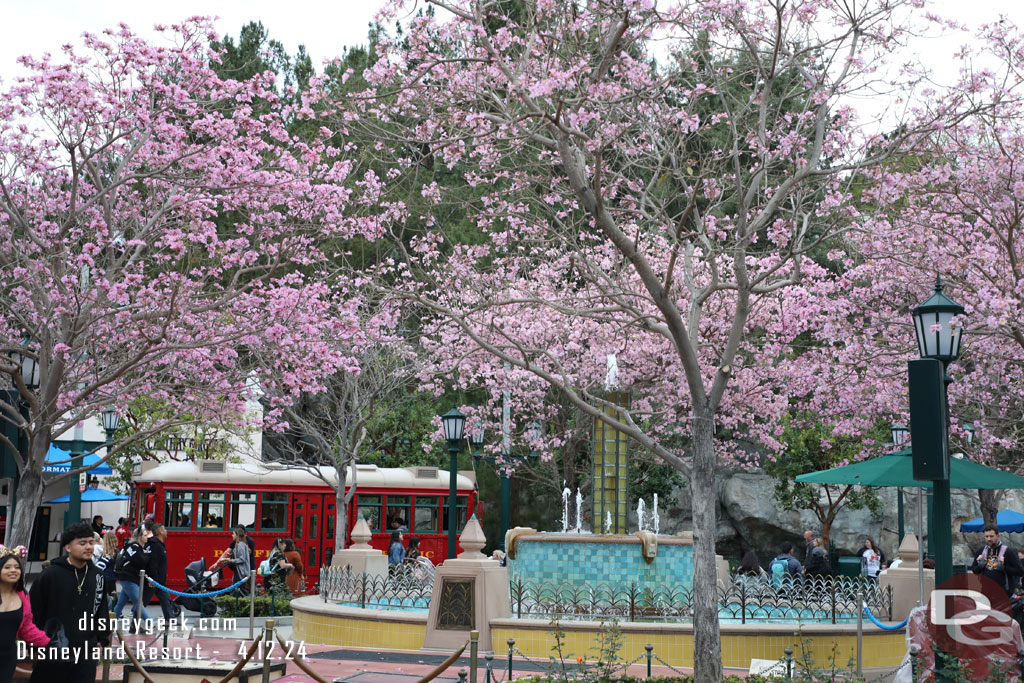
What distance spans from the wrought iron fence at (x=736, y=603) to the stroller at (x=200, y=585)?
24.2 ft

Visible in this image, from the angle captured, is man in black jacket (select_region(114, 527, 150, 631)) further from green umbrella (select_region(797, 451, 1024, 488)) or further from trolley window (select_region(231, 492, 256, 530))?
trolley window (select_region(231, 492, 256, 530))

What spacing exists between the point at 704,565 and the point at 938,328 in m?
3.59

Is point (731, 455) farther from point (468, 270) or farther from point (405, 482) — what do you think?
point (468, 270)

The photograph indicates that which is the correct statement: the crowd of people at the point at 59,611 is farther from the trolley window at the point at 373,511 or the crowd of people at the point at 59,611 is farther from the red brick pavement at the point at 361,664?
the trolley window at the point at 373,511

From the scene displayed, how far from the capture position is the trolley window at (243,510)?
85.8 feet

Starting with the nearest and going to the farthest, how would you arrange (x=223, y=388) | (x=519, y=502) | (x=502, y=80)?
(x=502, y=80), (x=223, y=388), (x=519, y=502)

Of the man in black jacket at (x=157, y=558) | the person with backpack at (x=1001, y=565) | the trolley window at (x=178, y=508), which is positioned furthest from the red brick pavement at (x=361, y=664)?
the trolley window at (x=178, y=508)

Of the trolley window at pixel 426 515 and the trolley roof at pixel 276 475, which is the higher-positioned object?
the trolley roof at pixel 276 475

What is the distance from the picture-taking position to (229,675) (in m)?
9.75

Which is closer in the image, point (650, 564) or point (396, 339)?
point (650, 564)

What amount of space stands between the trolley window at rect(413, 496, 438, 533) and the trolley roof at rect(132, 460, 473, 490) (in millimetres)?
411

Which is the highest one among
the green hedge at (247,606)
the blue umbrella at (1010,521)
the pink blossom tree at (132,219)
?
the pink blossom tree at (132,219)

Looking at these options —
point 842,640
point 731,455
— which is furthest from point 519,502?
point 842,640

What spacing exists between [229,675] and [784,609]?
8.95m
